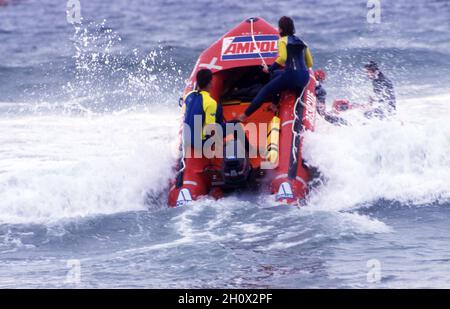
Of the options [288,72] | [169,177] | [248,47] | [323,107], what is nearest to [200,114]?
[169,177]

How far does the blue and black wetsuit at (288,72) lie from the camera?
987 centimetres

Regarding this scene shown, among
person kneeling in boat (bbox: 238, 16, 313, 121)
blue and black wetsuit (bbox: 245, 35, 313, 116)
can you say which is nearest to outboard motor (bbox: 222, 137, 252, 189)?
person kneeling in boat (bbox: 238, 16, 313, 121)

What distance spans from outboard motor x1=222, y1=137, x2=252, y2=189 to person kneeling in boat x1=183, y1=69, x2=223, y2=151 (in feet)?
1.15

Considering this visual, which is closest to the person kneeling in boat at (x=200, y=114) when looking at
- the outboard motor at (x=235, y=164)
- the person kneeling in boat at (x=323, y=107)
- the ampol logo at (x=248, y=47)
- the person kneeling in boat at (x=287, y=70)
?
the outboard motor at (x=235, y=164)

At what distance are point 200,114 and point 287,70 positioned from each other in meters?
1.08

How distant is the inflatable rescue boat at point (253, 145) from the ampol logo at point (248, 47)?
0.01m

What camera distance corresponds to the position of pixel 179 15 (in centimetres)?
2042

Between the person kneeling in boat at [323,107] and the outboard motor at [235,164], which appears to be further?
the person kneeling in boat at [323,107]

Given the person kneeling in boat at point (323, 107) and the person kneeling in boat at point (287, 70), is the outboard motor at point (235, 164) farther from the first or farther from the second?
the person kneeling in boat at point (323, 107)

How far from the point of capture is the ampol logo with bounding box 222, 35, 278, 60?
10.9 m

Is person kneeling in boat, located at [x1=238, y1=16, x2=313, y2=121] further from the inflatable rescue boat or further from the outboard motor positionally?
the outboard motor

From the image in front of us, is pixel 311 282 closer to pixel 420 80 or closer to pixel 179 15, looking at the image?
pixel 420 80

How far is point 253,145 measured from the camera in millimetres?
9711

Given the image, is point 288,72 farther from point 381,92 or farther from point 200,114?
point 381,92
